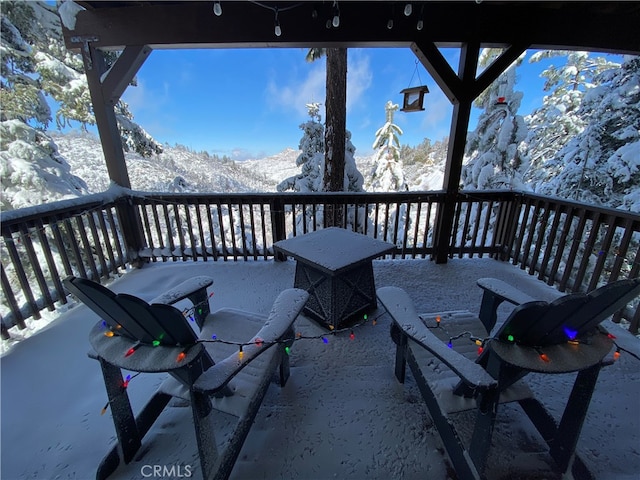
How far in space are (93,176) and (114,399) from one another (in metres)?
13.4

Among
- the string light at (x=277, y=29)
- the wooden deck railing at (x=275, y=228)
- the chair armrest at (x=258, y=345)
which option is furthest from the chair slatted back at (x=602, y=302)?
the string light at (x=277, y=29)

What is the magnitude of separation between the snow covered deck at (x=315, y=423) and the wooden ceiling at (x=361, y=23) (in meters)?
2.94

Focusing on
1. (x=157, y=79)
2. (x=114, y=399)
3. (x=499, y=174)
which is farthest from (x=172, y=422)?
(x=157, y=79)

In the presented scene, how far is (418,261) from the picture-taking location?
3.66 metres

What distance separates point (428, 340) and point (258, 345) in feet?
2.37

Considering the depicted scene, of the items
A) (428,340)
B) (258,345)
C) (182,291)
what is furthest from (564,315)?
(182,291)

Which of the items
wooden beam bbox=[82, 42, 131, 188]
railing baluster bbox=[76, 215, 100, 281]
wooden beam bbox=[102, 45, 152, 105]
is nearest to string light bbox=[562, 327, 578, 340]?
railing baluster bbox=[76, 215, 100, 281]

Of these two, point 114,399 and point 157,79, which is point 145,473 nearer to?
point 114,399

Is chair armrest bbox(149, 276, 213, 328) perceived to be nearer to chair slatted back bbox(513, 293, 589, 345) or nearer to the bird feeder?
chair slatted back bbox(513, 293, 589, 345)

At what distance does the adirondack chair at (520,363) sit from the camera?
0.94m

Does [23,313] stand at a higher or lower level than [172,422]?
higher

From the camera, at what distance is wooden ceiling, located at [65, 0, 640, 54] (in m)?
2.76

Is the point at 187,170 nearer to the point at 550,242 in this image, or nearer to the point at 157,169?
the point at 157,169

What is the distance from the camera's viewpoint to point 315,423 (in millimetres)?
1497
